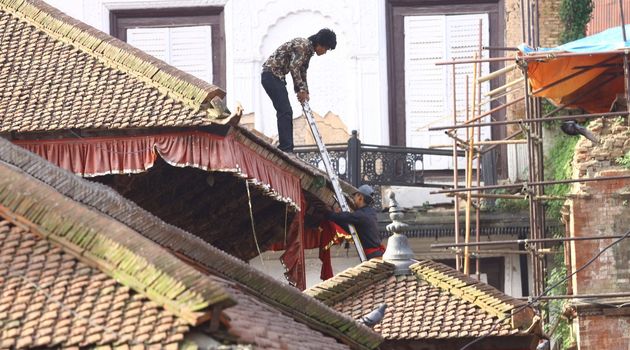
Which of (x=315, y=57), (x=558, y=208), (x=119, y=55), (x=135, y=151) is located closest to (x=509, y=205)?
A: (x=558, y=208)

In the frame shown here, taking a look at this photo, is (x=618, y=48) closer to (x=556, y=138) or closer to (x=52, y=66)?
(x=556, y=138)

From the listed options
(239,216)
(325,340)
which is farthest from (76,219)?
(239,216)

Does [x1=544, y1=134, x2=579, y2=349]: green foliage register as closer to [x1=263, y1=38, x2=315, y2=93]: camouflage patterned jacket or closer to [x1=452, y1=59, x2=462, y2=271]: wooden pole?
[x1=452, y1=59, x2=462, y2=271]: wooden pole

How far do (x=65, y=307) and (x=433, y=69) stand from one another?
77.3 feet

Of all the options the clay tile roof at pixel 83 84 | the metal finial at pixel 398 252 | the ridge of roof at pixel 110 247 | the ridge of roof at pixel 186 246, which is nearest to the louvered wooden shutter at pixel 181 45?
the clay tile roof at pixel 83 84

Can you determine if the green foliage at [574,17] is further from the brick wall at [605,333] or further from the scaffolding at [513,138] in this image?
the brick wall at [605,333]

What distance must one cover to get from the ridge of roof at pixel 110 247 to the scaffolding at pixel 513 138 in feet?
47.7

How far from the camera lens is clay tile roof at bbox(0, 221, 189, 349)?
9375 millimetres

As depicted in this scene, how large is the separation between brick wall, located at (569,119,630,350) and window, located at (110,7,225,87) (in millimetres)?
7605

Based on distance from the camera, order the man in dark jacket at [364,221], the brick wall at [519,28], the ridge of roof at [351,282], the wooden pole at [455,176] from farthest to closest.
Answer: the brick wall at [519,28] < the wooden pole at [455,176] < the man in dark jacket at [364,221] < the ridge of roof at [351,282]

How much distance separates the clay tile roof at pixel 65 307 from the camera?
9.38 m

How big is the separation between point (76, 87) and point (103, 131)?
2.03 ft

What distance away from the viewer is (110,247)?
391 inches

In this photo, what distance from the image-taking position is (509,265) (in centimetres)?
3155
